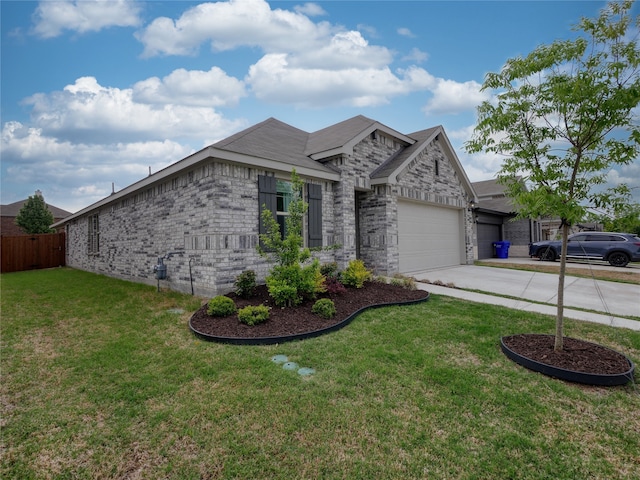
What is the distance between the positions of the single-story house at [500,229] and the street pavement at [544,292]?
7.35 m

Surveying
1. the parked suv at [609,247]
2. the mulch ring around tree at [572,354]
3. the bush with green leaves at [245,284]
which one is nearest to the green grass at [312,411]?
the mulch ring around tree at [572,354]

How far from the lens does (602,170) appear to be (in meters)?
3.86

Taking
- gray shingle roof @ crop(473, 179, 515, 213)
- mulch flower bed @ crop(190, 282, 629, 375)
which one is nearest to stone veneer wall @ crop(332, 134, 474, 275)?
mulch flower bed @ crop(190, 282, 629, 375)

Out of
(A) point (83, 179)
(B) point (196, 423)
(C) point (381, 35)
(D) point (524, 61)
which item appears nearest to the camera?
(B) point (196, 423)

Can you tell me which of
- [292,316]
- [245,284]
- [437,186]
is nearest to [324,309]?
[292,316]

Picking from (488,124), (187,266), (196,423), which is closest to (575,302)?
(488,124)

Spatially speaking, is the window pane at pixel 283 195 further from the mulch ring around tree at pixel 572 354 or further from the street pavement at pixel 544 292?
the mulch ring around tree at pixel 572 354

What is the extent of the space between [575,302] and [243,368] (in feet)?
24.8

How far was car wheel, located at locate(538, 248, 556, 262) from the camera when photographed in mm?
15511

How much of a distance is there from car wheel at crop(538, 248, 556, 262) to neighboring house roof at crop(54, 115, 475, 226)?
6.55 metres

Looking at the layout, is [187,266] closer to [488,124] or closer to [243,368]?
[243,368]

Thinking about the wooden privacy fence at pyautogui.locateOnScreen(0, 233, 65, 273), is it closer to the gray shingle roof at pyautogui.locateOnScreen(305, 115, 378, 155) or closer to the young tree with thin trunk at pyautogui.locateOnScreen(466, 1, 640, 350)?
the gray shingle roof at pyautogui.locateOnScreen(305, 115, 378, 155)

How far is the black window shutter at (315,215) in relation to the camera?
340 inches

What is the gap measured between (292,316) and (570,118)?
502cm
